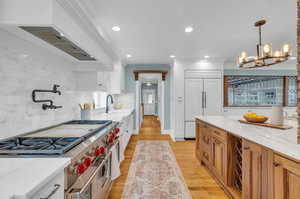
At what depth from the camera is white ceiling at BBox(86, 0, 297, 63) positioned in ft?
6.31

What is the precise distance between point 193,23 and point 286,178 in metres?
2.25

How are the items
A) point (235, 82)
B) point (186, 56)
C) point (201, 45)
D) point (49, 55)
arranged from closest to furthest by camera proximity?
1. point (49, 55)
2. point (201, 45)
3. point (186, 56)
4. point (235, 82)

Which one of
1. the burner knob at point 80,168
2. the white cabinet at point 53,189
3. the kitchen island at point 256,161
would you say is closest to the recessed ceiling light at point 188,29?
the kitchen island at point 256,161

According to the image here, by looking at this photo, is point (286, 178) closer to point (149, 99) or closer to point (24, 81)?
point (24, 81)

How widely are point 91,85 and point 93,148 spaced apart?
1.27 m

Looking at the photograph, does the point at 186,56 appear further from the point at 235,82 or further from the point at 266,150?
the point at 266,150

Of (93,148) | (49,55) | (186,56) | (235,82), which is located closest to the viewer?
(93,148)

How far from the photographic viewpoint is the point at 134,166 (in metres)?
2.70

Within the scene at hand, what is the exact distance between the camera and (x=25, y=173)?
0.72 m

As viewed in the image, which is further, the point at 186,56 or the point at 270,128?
the point at 186,56

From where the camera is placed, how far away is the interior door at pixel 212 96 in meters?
4.48

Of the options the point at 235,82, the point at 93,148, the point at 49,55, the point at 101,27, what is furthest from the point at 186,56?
the point at 93,148

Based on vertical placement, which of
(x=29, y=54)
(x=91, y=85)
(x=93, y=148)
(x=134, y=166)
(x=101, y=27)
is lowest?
(x=134, y=166)

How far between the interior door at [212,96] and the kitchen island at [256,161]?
2.22 meters
